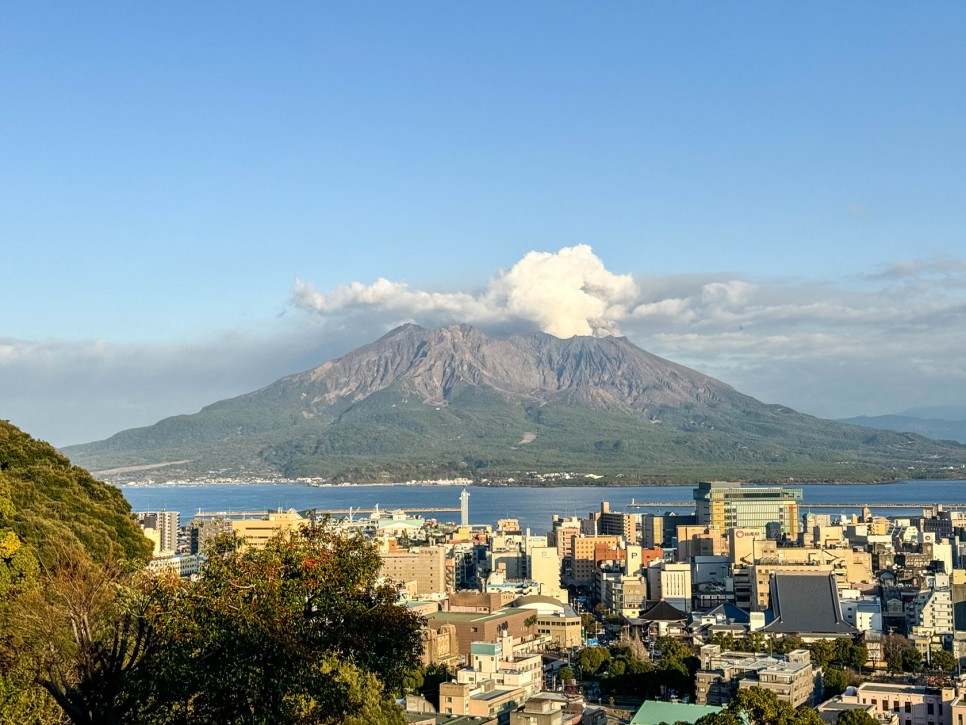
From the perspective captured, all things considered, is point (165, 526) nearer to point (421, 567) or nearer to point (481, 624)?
point (421, 567)

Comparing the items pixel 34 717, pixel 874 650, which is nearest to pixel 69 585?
pixel 34 717

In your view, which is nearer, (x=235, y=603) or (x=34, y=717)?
(x=235, y=603)

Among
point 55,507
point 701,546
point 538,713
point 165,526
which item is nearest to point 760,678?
point 538,713

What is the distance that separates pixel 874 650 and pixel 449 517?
60221mm

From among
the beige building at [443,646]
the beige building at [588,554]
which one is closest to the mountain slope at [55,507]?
the beige building at [443,646]

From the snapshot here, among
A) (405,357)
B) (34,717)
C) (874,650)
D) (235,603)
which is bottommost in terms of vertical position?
(874,650)

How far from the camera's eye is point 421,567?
4300 centimetres

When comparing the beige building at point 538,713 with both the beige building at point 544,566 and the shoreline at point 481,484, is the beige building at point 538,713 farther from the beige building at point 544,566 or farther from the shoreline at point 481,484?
the shoreline at point 481,484

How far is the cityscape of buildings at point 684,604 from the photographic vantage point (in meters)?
20.5

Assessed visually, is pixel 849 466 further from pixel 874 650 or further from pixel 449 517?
pixel 874 650

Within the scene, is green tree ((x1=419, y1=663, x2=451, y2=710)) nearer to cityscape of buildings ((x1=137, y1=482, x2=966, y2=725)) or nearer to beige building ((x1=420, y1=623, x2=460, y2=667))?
cityscape of buildings ((x1=137, y1=482, x2=966, y2=725))

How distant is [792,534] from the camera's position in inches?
2196

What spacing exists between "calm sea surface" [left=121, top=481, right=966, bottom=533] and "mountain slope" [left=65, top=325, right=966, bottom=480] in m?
4.32

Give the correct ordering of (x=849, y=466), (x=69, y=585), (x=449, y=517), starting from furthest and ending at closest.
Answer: (x=849, y=466) < (x=449, y=517) < (x=69, y=585)
